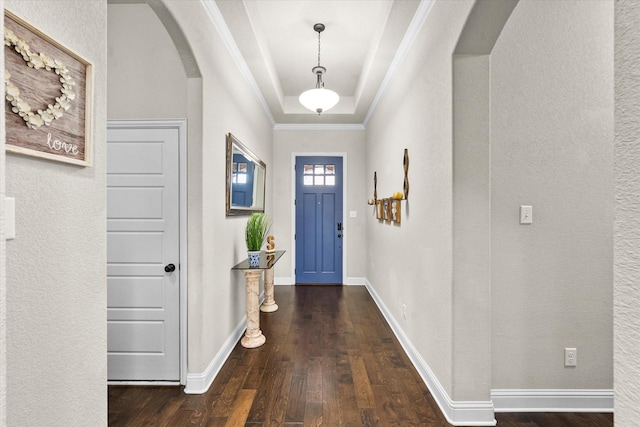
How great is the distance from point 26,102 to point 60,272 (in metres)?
0.51

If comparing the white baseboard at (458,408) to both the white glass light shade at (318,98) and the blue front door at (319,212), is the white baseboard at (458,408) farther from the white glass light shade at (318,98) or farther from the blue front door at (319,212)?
the blue front door at (319,212)

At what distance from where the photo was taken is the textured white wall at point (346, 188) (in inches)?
211

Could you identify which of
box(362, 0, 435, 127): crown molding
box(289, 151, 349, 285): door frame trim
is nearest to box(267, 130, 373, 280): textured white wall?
box(289, 151, 349, 285): door frame trim

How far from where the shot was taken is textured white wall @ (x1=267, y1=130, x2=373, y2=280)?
5.36 meters

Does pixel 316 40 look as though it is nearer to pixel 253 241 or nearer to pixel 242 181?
pixel 242 181

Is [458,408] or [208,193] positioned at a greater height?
[208,193]

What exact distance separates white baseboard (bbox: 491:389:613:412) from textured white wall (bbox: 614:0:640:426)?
166cm

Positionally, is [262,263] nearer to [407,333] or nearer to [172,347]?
[172,347]

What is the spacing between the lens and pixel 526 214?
1.96m

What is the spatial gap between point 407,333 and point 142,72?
295 centimetres

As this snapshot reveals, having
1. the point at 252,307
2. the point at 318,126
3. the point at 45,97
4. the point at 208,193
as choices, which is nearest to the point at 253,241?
the point at 252,307

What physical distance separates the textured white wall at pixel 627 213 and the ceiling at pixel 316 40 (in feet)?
6.54

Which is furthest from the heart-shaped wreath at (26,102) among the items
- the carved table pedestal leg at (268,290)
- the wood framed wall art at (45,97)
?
the carved table pedestal leg at (268,290)

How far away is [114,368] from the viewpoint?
2344 mm
